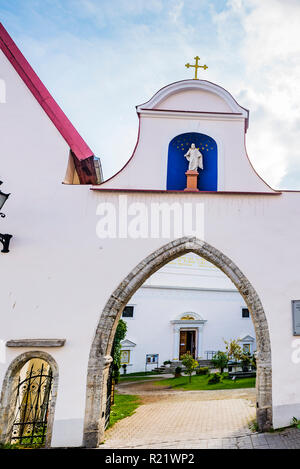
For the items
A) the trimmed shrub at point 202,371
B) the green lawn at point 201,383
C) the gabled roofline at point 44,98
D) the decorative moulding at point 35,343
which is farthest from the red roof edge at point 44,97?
the trimmed shrub at point 202,371

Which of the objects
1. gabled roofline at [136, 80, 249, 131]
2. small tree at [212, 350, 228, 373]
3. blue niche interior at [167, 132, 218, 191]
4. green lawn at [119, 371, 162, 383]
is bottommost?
green lawn at [119, 371, 162, 383]

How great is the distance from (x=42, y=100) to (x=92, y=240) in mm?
3531

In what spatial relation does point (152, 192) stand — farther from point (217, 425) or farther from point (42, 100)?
point (217, 425)

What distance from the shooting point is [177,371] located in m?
16.3

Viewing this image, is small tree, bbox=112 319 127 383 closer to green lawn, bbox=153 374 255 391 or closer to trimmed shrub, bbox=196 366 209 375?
green lawn, bbox=153 374 255 391

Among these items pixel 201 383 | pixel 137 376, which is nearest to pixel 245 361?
pixel 201 383

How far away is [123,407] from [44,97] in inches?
352

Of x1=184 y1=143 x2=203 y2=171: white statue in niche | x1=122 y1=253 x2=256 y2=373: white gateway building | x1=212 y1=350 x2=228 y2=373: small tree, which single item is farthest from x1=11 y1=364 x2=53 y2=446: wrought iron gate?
x1=122 y1=253 x2=256 y2=373: white gateway building

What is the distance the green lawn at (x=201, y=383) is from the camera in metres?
12.7

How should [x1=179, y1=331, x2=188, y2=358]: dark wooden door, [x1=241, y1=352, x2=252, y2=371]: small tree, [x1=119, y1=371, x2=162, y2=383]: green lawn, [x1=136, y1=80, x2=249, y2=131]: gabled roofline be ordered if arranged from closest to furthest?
1. [x1=136, y1=80, x2=249, y2=131]: gabled roofline
2. [x1=241, y1=352, x2=252, y2=371]: small tree
3. [x1=119, y1=371, x2=162, y2=383]: green lawn
4. [x1=179, y1=331, x2=188, y2=358]: dark wooden door

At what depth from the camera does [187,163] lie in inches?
321

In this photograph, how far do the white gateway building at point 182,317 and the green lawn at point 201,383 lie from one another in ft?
8.89

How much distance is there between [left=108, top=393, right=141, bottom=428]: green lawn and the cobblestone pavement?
20 centimetres

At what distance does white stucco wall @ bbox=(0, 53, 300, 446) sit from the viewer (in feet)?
20.3
